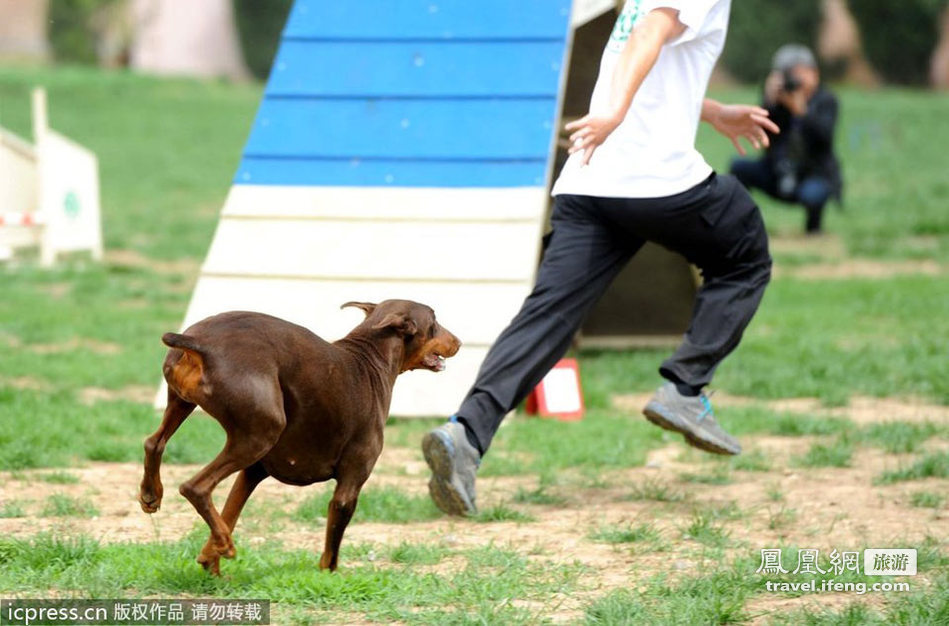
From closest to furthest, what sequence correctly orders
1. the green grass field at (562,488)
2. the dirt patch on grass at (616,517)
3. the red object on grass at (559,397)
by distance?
the green grass field at (562,488) < the dirt patch on grass at (616,517) < the red object on grass at (559,397)

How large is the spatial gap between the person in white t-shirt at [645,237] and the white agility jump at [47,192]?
7286mm

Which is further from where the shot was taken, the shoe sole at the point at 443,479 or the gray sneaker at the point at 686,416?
the gray sneaker at the point at 686,416

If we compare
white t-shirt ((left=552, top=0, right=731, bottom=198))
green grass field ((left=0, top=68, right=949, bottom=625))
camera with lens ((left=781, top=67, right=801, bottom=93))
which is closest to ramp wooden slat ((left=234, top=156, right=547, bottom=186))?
green grass field ((left=0, top=68, right=949, bottom=625))

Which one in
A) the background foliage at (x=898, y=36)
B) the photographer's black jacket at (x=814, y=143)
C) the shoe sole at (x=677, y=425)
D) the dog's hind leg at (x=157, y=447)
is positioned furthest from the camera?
the background foliage at (x=898, y=36)

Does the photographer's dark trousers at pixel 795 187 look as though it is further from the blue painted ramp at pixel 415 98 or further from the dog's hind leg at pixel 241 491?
the dog's hind leg at pixel 241 491

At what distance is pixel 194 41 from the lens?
40.0 m

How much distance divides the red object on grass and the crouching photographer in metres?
7.09

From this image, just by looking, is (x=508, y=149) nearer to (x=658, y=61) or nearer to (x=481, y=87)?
(x=481, y=87)

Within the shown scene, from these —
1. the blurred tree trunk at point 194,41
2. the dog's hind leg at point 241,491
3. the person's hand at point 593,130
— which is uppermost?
the person's hand at point 593,130

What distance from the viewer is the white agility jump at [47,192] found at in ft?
36.9

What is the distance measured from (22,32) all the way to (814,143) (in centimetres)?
3058

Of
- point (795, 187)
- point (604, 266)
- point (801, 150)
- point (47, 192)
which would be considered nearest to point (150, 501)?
point (604, 266)

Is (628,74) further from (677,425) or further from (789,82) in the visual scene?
(789,82)

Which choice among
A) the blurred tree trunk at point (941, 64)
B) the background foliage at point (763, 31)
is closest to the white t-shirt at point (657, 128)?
the background foliage at point (763, 31)
